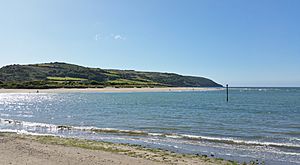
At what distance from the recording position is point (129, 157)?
14.0 metres

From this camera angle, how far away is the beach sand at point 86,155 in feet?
42.3

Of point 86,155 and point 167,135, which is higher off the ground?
point 86,155

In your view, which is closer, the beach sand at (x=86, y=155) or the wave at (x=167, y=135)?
the beach sand at (x=86, y=155)

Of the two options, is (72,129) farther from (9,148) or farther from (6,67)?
(6,67)

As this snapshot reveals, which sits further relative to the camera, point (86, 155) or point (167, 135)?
point (167, 135)

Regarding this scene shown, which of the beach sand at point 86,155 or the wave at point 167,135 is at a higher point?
the beach sand at point 86,155

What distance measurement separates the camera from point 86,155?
1420cm

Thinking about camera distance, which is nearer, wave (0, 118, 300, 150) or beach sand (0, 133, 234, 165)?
beach sand (0, 133, 234, 165)

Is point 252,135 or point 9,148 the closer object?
point 9,148

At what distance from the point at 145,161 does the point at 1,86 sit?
129m

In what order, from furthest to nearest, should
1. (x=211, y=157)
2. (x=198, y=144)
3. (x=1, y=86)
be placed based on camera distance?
(x=1, y=86), (x=198, y=144), (x=211, y=157)

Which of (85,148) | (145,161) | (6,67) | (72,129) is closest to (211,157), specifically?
(145,161)

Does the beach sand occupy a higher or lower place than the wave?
higher

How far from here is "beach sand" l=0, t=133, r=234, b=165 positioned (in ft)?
42.3
